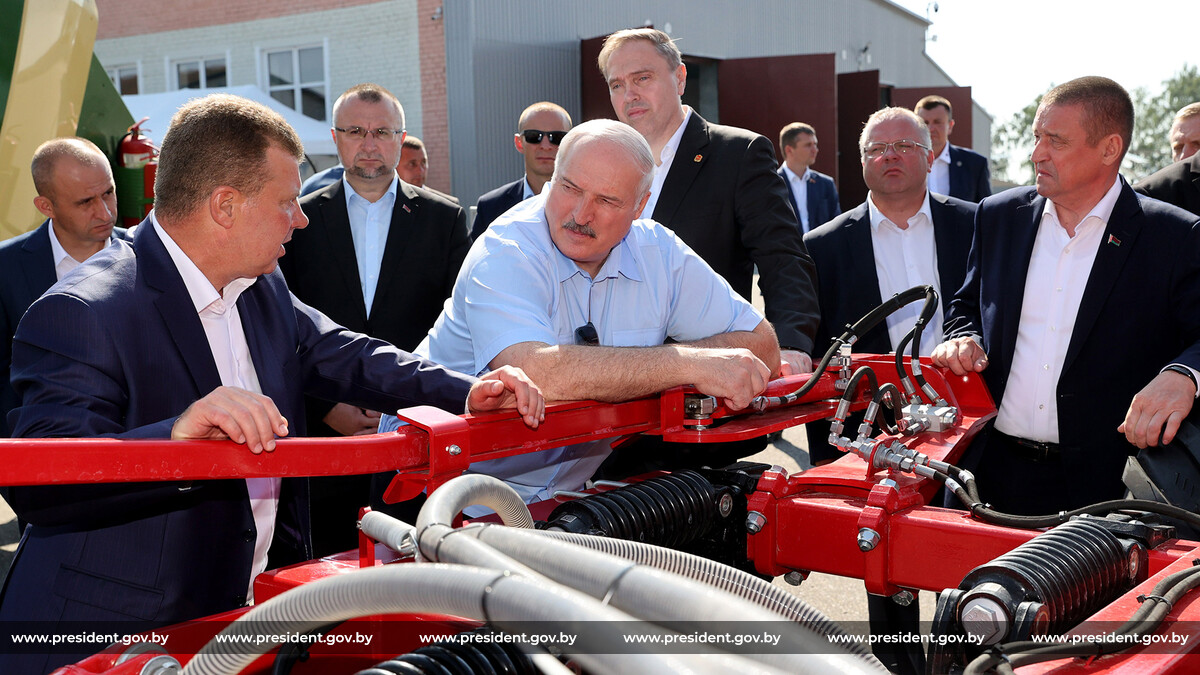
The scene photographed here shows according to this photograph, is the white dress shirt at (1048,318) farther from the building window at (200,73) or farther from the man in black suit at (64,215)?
the building window at (200,73)

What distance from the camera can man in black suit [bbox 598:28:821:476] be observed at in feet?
10.6

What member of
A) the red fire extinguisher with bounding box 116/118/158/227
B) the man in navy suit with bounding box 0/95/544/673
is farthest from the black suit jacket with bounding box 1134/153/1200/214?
the red fire extinguisher with bounding box 116/118/158/227

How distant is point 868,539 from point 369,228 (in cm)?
328

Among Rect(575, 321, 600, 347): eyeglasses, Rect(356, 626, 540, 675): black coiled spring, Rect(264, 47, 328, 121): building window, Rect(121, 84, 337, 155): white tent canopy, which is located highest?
Rect(264, 47, 328, 121): building window

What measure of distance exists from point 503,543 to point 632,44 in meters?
2.74

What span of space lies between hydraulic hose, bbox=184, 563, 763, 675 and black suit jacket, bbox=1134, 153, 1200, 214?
4.10 m

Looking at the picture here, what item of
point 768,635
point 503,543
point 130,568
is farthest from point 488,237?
point 768,635

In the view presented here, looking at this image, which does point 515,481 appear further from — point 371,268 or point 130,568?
point 371,268

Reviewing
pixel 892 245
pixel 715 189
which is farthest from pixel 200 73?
pixel 715 189

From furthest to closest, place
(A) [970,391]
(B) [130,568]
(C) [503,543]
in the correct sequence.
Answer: (A) [970,391], (B) [130,568], (C) [503,543]

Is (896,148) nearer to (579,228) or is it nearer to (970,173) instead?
(579,228)

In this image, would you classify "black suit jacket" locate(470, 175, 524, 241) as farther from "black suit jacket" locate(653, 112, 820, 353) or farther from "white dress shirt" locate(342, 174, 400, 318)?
"black suit jacket" locate(653, 112, 820, 353)

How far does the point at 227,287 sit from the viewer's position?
203 cm

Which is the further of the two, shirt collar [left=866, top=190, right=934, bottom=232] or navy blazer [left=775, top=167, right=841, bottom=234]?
navy blazer [left=775, top=167, right=841, bottom=234]
